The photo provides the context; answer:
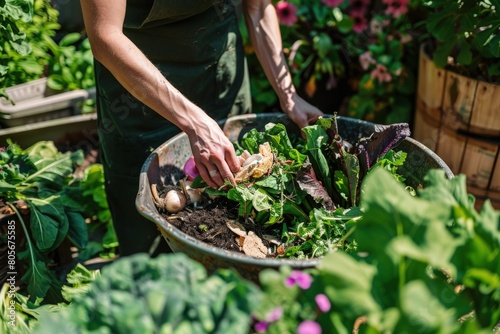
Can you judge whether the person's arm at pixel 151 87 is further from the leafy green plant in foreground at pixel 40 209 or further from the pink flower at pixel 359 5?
the pink flower at pixel 359 5

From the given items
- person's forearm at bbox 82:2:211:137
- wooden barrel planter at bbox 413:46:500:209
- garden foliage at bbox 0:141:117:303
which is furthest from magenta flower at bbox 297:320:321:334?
wooden barrel planter at bbox 413:46:500:209

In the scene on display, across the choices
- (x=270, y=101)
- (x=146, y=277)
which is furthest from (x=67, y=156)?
(x=146, y=277)

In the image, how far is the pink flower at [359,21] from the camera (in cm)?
368

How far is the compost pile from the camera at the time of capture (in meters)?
1.78

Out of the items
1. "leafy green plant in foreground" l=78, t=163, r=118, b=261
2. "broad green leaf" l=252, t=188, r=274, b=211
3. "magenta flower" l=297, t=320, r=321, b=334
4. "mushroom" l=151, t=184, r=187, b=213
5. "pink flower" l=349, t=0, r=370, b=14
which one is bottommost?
"leafy green plant in foreground" l=78, t=163, r=118, b=261

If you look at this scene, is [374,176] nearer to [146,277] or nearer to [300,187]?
[146,277]

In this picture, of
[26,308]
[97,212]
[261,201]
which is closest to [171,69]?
[261,201]

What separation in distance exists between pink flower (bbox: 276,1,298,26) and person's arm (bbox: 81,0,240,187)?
1.92 m

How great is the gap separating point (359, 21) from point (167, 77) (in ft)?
5.87

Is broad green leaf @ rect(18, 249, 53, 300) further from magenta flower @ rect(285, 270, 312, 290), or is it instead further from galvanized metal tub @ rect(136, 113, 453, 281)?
magenta flower @ rect(285, 270, 312, 290)

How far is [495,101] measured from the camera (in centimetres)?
269

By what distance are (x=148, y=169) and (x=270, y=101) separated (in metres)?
1.95

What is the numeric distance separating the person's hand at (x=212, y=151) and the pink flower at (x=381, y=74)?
185 cm

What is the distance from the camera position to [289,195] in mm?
1913
